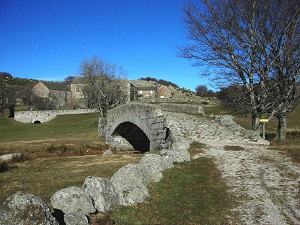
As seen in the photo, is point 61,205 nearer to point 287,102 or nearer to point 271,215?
point 271,215

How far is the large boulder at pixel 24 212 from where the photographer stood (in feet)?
14.2

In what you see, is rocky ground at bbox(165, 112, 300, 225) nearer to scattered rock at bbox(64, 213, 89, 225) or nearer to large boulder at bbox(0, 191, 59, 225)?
scattered rock at bbox(64, 213, 89, 225)

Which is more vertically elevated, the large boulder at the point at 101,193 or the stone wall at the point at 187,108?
the stone wall at the point at 187,108

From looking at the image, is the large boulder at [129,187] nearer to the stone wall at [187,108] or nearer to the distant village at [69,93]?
the stone wall at [187,108]

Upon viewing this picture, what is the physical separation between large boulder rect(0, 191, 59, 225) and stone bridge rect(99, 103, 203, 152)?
1322 cm

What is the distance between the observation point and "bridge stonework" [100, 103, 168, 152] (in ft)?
67.4

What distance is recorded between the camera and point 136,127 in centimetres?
2941

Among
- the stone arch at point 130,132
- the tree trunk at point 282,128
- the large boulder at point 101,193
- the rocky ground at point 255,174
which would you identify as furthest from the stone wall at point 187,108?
the large boulder at point 101,193

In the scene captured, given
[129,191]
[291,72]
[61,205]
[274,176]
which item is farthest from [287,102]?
[61,205]

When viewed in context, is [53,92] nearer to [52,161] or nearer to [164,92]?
[164,92]

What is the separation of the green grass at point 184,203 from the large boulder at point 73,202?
2.18 ft

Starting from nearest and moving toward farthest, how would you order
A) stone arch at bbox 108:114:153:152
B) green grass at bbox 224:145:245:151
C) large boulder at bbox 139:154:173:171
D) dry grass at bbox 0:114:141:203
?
large boulder at bbox 139:154:173:171 → dry grass at bbox 0:114:141:203 → green grass at bbox 224:145:245:151 → stone arch at bbox 108:114:153:152

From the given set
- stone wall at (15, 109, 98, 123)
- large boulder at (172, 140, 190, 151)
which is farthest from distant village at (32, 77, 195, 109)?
large boulder at (172, 140, 190, 151)

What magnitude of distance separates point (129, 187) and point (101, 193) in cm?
110
